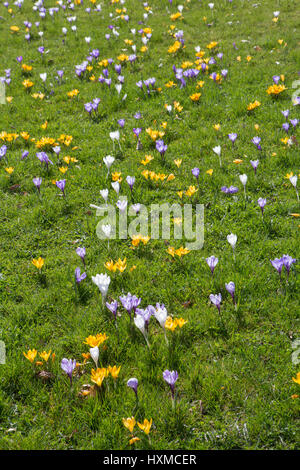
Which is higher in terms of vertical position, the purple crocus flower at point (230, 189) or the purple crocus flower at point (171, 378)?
the purple crocus flower at point (230, 189)

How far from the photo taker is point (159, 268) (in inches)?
163

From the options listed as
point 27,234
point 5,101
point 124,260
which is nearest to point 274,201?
point 124,260

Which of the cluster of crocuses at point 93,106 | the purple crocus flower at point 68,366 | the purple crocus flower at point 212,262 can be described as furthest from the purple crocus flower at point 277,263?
the cluster of crocuses at point 93,106

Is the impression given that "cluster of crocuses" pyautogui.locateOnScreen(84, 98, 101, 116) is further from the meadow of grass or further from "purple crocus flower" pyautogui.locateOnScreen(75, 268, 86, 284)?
"purple crocus flower" pyautogui.locateOnScreen(75, 268, 86, 284)

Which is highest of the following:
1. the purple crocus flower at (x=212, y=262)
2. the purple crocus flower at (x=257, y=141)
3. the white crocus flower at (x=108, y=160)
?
the purple crocus flower at (x=257, y=141)

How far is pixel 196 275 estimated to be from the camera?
3963 mm

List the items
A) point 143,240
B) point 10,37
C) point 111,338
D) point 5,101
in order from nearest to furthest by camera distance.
Result: point 111,338 → point 143,240 → point 5,101 → point 10,37

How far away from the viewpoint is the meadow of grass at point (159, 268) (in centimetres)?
283

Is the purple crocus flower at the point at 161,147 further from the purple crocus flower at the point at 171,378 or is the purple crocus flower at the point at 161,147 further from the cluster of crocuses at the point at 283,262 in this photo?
the purple crocus flower at the point at 171,378

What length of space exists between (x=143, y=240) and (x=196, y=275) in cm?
71

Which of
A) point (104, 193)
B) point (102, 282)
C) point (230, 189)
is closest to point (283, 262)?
point (230, 189)

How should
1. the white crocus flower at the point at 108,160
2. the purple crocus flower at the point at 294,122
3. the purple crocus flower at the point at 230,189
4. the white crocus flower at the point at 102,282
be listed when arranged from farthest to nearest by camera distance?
the purple crocus flower at the point at 294,122, the white crocus flower at the point at 108,160, the purple crocus flower at the point at 230,189, the white crocus flower at the point at 102,282

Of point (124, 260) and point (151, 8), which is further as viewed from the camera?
point (151, 8)
